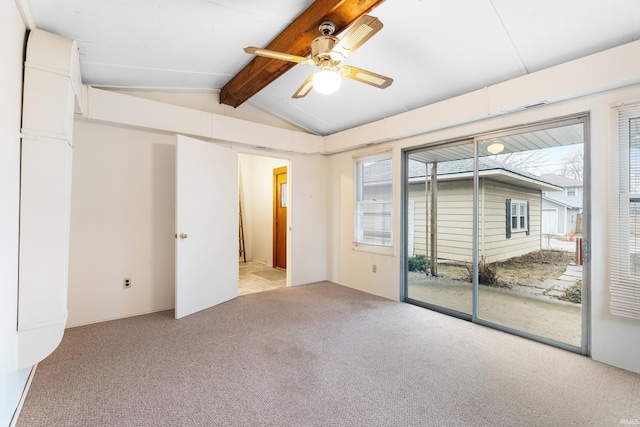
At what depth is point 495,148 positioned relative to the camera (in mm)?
3148

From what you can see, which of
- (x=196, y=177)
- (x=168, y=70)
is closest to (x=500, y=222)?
(x=196, y=177)

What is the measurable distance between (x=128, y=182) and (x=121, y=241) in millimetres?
666

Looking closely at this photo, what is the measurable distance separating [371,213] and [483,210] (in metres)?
1.59

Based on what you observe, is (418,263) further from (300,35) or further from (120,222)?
(120,222)

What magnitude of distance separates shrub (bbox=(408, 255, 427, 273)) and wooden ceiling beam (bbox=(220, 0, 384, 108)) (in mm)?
2810

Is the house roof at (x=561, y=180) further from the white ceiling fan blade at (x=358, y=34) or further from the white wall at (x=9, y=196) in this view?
the white wall at (x=9, y=196)

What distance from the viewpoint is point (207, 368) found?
7.49ft

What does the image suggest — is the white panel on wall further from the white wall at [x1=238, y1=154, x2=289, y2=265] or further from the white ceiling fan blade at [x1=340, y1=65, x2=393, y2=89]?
the white wall at [x1=238, y1=154, x2=289, y2=265]

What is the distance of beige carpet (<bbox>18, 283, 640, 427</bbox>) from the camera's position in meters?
1.77

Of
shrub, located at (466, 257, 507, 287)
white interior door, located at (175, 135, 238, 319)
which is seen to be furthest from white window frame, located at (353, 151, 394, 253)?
white interior door, located at (175, 135, 238, 319)

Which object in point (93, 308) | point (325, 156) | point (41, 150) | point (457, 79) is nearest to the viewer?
point (41, 150)

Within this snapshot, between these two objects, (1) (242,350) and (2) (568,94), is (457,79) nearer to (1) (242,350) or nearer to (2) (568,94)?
(2) (568,94)

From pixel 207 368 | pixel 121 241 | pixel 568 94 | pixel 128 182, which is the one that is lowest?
pixel 207 368

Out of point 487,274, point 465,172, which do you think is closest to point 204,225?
point 465,172
